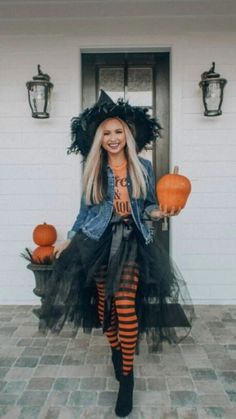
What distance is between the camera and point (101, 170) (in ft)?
7.69

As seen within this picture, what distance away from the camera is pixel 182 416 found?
2076mm

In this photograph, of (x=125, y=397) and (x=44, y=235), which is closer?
(x=125, y=397)

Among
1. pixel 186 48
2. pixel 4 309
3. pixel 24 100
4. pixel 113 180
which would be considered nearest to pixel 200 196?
pixel 186 48

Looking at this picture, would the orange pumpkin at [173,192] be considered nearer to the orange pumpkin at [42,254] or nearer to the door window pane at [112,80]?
the orange pumpkin at [42,254]

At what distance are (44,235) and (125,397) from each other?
70.6 inches

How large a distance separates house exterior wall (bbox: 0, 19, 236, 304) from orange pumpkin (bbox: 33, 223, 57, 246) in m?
0.21

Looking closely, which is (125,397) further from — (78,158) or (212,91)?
(212,91)

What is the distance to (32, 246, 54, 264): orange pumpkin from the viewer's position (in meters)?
3.48

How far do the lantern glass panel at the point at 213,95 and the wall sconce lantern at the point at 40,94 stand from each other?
143 centimetres

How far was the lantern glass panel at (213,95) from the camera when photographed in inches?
136
